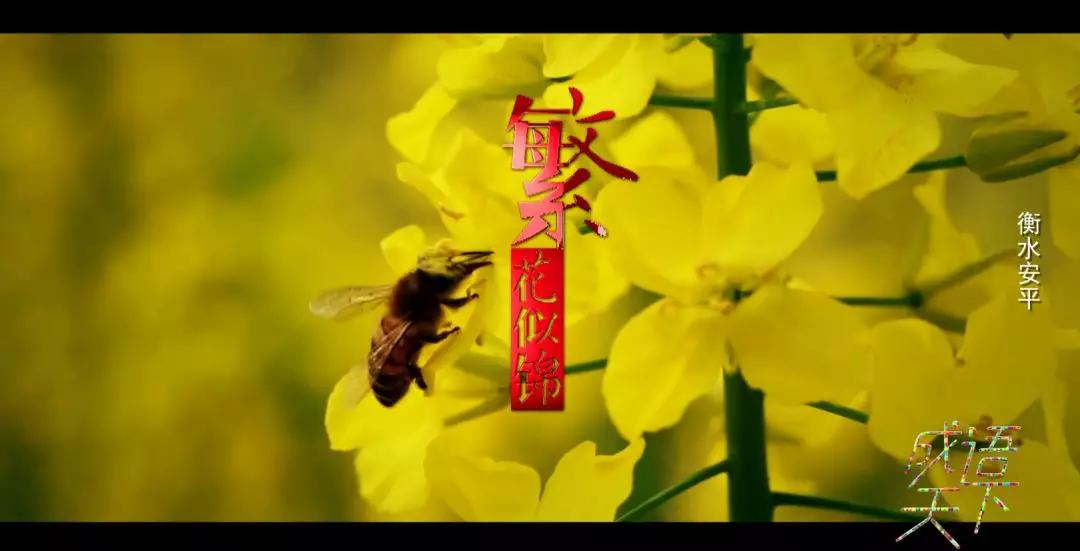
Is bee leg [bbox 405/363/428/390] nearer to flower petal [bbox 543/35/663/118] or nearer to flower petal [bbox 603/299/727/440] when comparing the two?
flower petal [bbox 603/299/727/440]

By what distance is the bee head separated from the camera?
3.44 ft

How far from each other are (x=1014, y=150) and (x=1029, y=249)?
0.50ft

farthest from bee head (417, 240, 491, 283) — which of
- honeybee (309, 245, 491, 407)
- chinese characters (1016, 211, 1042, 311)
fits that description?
chinese characters (1016, 211, 1042, 311)

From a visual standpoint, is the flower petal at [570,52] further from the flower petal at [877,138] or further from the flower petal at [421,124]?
the flower petal at [877,138]

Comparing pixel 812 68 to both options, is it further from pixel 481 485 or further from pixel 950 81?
pixel 481 485

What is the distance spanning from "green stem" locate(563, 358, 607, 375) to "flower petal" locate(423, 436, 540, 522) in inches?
5.6

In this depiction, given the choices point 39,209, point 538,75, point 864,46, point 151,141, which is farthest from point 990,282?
point 39,209

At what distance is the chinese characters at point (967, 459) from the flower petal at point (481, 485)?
370 millimetres

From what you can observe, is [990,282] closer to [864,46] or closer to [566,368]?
[864,46]

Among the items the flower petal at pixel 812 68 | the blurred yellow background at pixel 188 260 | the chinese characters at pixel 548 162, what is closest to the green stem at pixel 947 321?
the flower petal at pixel 812 68

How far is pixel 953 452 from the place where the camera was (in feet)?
3.50

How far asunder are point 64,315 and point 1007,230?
1065mm

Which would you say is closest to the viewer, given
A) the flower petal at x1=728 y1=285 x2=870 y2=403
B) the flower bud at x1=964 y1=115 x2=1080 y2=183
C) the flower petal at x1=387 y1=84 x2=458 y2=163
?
the flower petal at x1=728 y1=285 x2=870 y2=403

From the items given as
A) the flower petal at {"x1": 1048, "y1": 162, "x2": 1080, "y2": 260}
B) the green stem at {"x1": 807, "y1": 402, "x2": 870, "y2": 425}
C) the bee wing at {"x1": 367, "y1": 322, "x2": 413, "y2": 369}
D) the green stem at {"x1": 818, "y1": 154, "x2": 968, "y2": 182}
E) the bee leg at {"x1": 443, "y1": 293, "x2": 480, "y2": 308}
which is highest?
the green stem at {"x1": 818, "y1": 154, "x2": 968, "y2": 182}
